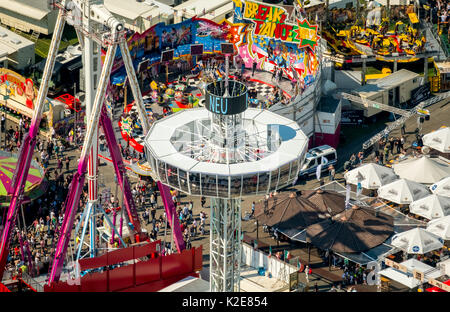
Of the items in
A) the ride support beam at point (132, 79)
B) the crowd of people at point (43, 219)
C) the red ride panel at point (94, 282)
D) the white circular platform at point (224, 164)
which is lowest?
the crowd of people at point (43, 219)

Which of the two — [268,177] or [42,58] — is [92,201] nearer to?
[268,177]

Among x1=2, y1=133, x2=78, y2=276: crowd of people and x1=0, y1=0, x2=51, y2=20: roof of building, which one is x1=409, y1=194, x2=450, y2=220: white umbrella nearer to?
x1=2, y1=133, x2=78, y2=276: crowd of people

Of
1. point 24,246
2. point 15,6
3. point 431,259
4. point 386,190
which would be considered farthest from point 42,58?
point 431,259

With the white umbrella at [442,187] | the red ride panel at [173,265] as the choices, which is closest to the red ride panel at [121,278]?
the red ride panel at [173,265]

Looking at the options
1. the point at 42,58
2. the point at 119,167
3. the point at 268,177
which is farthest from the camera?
the point at 42,58

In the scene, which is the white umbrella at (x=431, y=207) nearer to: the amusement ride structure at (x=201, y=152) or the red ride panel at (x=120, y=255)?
the amusement ride structure at (x=201, y=152)

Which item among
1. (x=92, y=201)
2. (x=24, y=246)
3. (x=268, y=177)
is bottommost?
(x=24, y=246)
